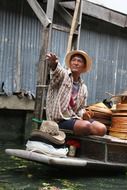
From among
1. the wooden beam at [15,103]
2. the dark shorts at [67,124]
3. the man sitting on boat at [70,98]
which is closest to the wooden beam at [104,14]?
the wooden beam at [15,103]

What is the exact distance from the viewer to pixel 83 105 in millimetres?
6734

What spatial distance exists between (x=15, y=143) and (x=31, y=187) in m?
4.15

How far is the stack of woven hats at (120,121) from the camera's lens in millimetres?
6789

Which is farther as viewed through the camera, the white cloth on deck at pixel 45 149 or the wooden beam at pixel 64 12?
the wooden beam at pixel 64 12

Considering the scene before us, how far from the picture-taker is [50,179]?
5.94m

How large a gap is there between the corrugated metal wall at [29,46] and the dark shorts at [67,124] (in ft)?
11.0

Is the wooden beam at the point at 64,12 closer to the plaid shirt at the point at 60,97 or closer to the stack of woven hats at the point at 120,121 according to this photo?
the stack of woven hats at the point at 120,121

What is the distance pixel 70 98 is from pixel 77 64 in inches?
19.9

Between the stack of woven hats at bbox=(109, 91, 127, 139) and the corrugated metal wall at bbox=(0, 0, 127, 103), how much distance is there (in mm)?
3197

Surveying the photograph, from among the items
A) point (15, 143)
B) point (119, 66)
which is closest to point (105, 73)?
point (119, 66)

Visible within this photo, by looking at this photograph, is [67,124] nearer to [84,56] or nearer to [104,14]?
[84,56]

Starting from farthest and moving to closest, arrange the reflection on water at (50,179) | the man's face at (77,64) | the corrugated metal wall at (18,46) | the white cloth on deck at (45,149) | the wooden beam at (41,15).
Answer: the corrugated metal wall at (18,46) → the wooden beam at (41,15) → the man's face at (77,64) → the white cloth on deck at (45,149) → the reflection on water at (50,179)

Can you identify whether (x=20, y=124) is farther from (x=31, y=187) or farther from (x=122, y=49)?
(x=31, y=187)

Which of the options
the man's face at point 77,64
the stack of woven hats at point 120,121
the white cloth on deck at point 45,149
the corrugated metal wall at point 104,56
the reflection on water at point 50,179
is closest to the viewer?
the reflection on water at point 50,179
